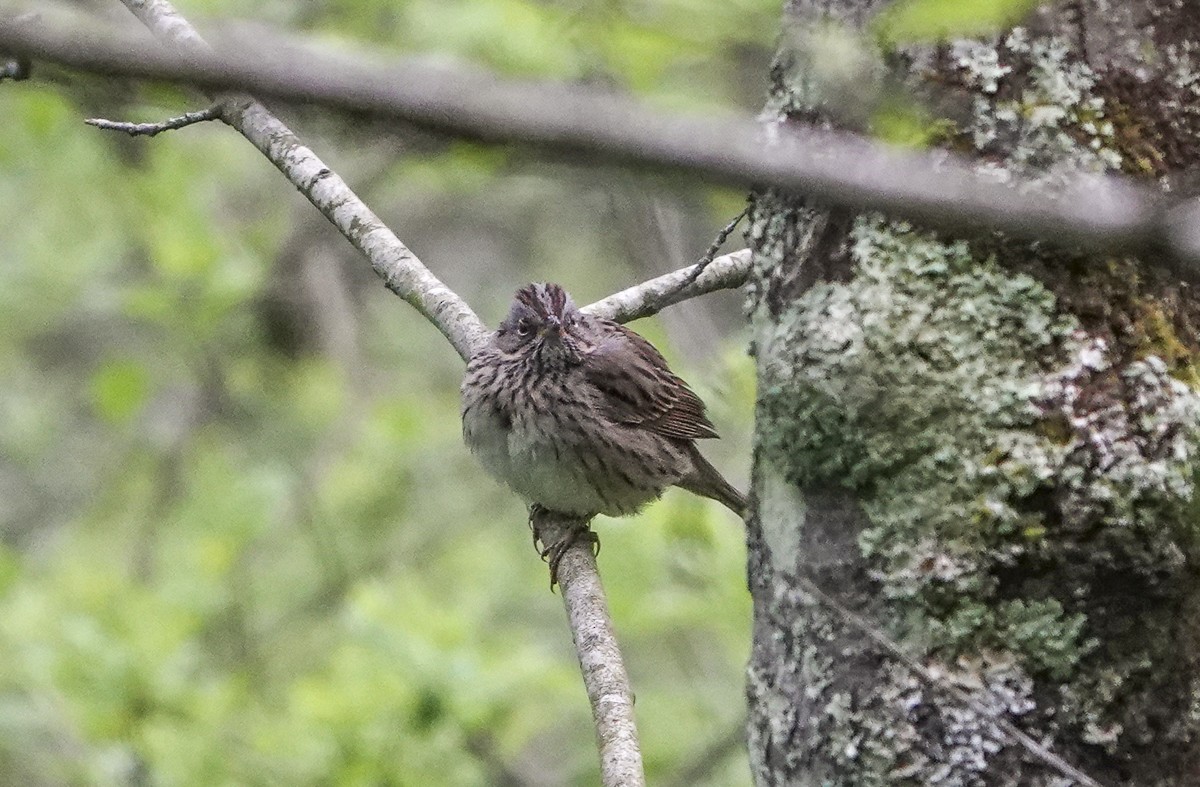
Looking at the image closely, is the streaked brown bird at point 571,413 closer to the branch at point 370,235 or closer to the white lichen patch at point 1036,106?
the branch at point 370,235

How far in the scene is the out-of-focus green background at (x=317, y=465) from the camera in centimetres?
483

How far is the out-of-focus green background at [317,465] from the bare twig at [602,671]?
969mm

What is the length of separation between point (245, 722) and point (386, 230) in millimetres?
2844

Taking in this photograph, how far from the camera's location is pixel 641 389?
16.5 feet

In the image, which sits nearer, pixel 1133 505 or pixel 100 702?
pixel 1133 505

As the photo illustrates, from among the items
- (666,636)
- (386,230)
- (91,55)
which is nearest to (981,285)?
(91,55)

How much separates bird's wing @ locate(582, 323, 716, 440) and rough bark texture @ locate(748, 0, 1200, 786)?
2595mm

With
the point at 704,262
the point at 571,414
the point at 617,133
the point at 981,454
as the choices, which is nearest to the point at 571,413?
the point at 571,414

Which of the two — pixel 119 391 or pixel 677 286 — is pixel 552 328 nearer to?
pixel 677 286

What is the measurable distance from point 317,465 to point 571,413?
14.0 feet

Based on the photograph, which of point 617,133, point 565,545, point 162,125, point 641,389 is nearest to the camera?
point 617,133

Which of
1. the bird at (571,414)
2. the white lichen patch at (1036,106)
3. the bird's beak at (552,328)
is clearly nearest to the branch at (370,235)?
the bird at (571,414)

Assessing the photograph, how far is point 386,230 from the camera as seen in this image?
3994 mm

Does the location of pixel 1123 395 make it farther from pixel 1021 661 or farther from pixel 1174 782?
pixel 1174 782
